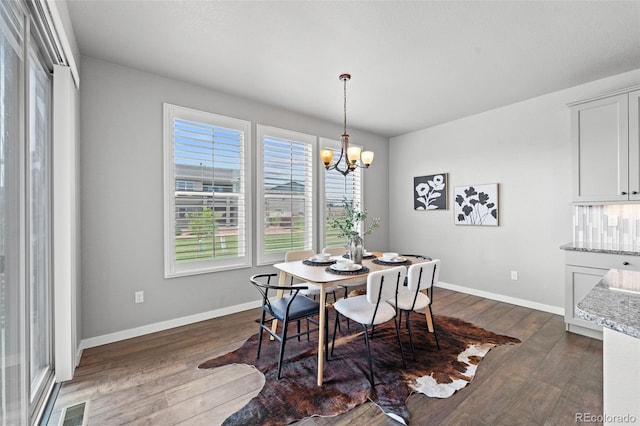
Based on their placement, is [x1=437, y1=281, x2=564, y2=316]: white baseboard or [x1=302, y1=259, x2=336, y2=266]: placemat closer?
[x1=302, y1=259, x2=336, y2=266]: placemat

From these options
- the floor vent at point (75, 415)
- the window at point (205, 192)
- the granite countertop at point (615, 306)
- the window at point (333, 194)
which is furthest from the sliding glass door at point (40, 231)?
the window at point (333, 194)

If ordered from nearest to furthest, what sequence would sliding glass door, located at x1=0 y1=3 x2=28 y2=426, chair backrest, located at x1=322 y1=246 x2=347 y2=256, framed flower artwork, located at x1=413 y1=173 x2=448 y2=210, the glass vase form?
sliding glass door, located at x1=0 y1=3 x2=28 y2=426 → the glass vase → chair backrest, located at x1=322 y1=246 x2=347 y2=256 → framed flower artwork, located at x1=413 y1=173 x2=448 y2=210

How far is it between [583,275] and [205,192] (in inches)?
162

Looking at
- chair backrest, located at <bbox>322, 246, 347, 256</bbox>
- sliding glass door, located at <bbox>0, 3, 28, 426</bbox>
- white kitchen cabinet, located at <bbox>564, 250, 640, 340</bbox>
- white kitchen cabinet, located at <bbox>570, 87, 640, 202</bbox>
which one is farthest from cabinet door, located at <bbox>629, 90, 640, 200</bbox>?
sliding glass door, located at <bbox>0, 3, 28, 426</bbox>

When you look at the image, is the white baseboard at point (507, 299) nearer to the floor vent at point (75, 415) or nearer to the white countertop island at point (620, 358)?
the white countertop island at point (620, 358)

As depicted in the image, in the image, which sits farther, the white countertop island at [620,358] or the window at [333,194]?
the window at [333,194]

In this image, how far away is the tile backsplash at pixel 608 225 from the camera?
3094 mm

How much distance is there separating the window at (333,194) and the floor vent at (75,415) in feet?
10.5

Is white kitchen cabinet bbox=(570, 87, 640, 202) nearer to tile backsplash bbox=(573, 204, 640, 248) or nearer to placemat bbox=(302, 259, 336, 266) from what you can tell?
tile backsplash bbox=(573, 204, 640, 248)

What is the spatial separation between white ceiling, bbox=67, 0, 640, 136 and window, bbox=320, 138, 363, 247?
119 cm

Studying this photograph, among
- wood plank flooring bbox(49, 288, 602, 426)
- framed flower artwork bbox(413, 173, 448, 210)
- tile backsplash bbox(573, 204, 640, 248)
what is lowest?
wood plank flooring bbox(49, 288, 602, 426)

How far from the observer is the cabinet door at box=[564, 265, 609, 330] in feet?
9.50

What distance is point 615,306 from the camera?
105cm

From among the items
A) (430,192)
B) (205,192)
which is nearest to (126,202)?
(205,192)
